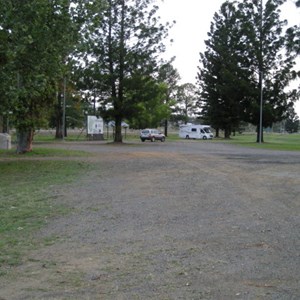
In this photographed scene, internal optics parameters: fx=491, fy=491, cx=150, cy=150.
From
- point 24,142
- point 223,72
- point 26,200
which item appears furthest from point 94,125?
point 26,200

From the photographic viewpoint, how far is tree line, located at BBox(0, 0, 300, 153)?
1798 cm

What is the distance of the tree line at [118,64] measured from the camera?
17984 mm

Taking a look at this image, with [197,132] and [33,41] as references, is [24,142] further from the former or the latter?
[197,132]

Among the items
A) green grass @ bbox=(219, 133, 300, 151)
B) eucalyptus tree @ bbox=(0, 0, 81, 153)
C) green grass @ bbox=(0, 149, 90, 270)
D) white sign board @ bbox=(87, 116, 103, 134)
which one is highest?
eucalyptus tree @ bbox=(0, 0, 81, 153)

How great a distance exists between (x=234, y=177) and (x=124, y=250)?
10723 millimetres

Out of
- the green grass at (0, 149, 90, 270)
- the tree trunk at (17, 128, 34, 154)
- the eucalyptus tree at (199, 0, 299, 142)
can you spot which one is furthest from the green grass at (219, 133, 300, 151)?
the green grass at (0, 149, 90, 270)

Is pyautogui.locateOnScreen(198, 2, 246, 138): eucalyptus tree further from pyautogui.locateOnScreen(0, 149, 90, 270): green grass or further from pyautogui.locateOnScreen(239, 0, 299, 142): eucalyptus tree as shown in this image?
pyautogui.locateOnScreen(0, 149, 90, 270): green grass

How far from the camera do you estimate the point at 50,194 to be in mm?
13117

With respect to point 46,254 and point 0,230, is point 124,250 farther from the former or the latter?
point 0,230

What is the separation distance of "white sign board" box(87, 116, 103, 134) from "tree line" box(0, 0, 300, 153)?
4.03m

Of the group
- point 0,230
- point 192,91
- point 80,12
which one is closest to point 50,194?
point 0,230

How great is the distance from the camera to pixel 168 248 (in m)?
7.13

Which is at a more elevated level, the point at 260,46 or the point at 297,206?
the point at 260,46

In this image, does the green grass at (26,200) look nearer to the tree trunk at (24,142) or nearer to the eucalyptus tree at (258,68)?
the tree trunk at (24,142)
